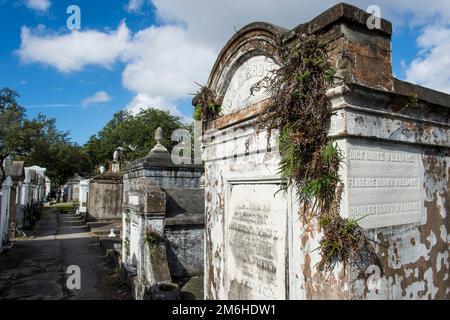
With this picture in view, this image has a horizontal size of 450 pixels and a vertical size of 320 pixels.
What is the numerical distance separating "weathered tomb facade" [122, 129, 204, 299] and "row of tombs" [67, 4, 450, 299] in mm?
2388

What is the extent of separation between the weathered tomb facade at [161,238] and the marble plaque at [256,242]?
2.35 m

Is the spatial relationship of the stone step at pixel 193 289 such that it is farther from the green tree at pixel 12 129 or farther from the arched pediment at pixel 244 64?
the green tree at pixel 12 129

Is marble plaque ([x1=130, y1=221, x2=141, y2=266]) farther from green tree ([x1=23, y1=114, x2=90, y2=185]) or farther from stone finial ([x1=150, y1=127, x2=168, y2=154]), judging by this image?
green tree ([x1=23, y1=114, x2=90, y2=185])

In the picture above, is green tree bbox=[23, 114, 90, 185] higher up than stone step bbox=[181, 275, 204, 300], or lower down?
higher up

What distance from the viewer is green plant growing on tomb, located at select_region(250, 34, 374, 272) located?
2.31 meters

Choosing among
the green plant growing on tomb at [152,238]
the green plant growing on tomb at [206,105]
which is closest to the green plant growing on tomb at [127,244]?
the green plant growing on tomb at [152,238]

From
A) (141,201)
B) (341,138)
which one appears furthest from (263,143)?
(141,201)

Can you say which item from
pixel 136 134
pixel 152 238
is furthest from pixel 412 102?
pixel 136 134

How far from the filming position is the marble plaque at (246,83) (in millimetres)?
3396

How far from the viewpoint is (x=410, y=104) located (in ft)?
8.92

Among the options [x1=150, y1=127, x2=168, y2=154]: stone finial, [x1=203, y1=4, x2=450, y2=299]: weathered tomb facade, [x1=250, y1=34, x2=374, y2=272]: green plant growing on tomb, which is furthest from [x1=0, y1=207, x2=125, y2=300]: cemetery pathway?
[x1=250, y1=34, x2=374, y2=272]: green plant growing on tomb

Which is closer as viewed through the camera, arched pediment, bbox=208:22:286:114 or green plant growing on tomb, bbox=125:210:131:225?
arched pediment, bbox=208:22:286:114

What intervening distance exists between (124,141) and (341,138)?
48.3 m
